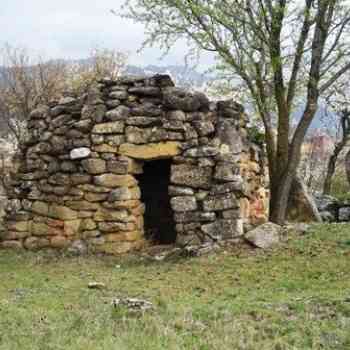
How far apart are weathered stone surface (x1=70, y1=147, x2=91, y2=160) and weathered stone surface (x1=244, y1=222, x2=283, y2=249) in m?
2.74

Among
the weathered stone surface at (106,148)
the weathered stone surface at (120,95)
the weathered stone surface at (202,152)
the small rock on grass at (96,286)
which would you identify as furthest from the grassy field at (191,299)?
the weathered stone surface at (120,95)

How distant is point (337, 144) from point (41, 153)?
41.8 feet

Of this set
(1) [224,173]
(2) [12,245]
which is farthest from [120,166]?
(2) [12,245]

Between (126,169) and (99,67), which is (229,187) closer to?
(126,169)

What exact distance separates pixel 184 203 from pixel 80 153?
180 centimetres

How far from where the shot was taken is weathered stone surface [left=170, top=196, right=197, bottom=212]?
28.0ft

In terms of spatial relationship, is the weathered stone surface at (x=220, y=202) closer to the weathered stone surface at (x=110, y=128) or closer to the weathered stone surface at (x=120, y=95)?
the weathered stone surface at (x=110, y=128)

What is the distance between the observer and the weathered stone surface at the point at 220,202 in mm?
8469

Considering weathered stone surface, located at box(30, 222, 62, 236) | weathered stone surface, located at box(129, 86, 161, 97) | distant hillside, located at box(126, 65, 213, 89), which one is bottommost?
weathered stone surface, located at box(30, 222, 62, 236)

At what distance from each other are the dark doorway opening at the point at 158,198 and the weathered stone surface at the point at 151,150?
1.31 m

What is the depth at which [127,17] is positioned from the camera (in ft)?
33.1

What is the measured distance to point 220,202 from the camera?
8.49 metres

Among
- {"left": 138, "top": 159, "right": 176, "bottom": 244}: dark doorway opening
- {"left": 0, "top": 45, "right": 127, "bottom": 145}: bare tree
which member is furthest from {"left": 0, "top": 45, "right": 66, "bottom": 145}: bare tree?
{"left": 138, "top": 159, "right": 176, "bottom": 244}: dark doorway opening

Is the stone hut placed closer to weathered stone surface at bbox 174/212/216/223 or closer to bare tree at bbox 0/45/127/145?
weathered stone surface at bbox 174/212/216/223
